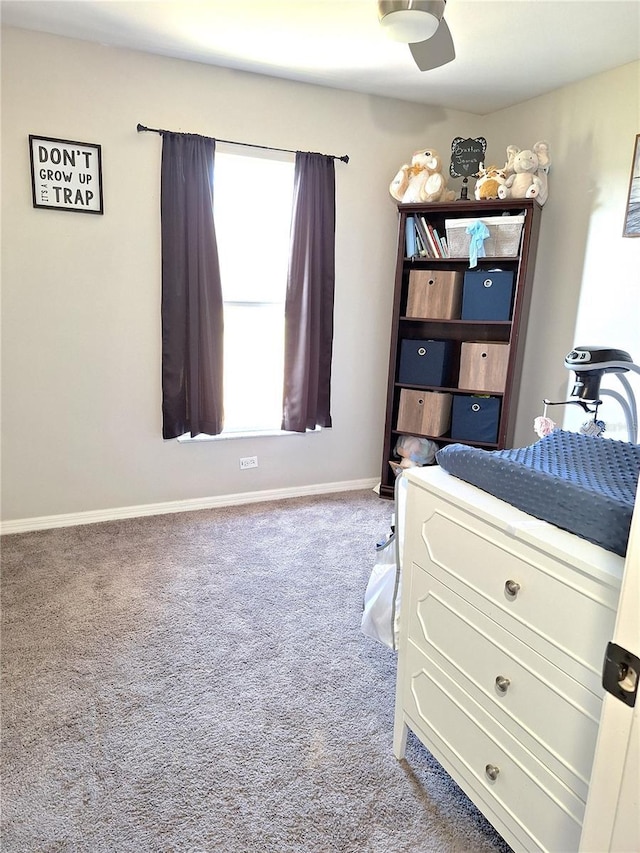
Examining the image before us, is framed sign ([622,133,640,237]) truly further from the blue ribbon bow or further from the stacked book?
the stacked book

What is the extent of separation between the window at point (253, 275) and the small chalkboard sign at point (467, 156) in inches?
38.5

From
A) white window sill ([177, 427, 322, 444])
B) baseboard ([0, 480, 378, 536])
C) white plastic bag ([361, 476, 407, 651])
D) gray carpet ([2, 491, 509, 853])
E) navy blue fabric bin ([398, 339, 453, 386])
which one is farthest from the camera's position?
navy blue fabric bin ([398, 339, 453, 386])

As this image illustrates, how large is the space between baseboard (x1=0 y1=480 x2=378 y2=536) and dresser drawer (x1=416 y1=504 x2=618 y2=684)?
2.28 m

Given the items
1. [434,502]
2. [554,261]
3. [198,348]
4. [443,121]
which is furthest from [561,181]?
[434,502]

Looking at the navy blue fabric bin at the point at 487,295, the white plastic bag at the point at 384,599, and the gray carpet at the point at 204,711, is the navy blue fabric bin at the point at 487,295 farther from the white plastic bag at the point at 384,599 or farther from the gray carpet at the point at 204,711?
the white plastic bag at the point at 384,599

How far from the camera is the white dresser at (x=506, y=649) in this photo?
3.25 ft

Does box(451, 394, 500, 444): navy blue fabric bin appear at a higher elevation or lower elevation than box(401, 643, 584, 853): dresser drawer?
higher

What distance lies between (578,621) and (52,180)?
3.01 m

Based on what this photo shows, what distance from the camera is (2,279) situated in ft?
9.04

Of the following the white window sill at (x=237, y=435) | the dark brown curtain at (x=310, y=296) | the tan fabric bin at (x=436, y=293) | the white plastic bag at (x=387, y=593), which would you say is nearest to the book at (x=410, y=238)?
the tan fabric bin at (x=436, y=293)

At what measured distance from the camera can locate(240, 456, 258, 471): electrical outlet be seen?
3498mm

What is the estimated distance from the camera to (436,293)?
3.36m

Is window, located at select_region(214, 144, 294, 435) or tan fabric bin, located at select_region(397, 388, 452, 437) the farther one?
tan fabric bin, located at select_region(397, 388, 452, 437)

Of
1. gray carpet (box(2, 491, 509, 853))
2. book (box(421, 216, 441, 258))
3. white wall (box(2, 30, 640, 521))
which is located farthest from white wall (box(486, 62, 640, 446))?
gray carpet (box(2, 491, 509, 853))
